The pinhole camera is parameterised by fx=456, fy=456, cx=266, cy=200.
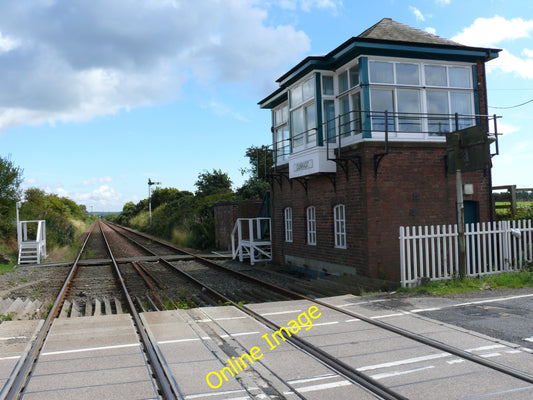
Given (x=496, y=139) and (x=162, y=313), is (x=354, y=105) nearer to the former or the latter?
(x=496, y=139)

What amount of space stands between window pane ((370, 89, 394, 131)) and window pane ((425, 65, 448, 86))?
49.4 inches

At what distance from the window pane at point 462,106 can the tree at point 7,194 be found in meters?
21.9

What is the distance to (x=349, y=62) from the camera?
1248 centimetres

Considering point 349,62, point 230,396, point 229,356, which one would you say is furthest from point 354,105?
point 230,396

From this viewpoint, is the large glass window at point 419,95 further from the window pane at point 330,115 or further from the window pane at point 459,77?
the window pane at point 330,115

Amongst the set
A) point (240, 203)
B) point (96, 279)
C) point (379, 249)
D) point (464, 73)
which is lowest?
point (96, 279)

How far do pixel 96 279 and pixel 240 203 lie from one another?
939 centimetres

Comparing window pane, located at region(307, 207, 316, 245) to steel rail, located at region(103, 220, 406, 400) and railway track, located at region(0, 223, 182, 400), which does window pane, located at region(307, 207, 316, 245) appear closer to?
steel rail, located at region(103, 220, 406, 400)

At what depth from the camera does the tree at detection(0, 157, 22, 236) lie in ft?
78.3

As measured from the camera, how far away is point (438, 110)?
12703 millimetres

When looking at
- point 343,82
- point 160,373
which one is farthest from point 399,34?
point 160,373

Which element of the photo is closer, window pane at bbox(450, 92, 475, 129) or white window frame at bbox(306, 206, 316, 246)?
window pane at bbox(450, 92, 475, 129)

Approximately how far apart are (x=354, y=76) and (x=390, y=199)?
3639 mm

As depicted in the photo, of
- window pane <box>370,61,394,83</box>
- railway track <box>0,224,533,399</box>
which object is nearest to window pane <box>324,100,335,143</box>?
window pane <box>370,61,394,83</box>
